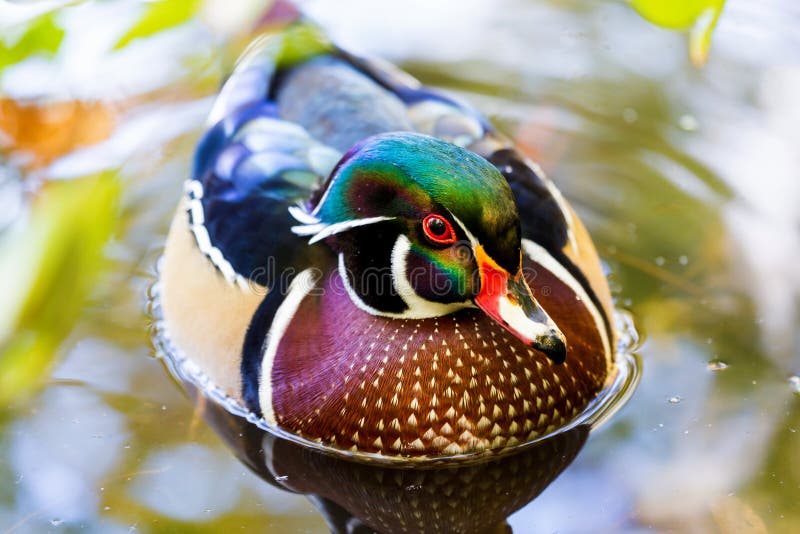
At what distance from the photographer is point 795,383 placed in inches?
135

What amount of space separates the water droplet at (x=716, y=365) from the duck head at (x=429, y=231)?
1.05 meters

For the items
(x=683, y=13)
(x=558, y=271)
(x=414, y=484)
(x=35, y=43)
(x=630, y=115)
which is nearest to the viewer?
(x=683, y=13)

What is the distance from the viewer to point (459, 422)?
3.01 meters

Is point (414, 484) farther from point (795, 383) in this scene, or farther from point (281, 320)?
point (795, 383)

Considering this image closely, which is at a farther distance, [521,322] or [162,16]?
[521,322]

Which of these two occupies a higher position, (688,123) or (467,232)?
(467,232)

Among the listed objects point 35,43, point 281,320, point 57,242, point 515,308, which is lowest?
point 281,320

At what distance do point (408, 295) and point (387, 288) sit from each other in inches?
2.8

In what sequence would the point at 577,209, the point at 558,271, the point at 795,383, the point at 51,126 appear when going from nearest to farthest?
the point at 51,126 → the point at 558,271 → the point at 795,383 → the point at 577,209

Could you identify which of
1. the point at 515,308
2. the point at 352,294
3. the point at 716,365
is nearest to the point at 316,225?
the point at 352,294

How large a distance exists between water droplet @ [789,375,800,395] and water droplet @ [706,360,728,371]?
0.23 meters

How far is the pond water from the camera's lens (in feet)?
8.61

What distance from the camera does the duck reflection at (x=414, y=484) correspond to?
3.01 metres

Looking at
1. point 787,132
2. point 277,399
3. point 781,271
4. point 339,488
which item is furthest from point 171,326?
point 787,132
